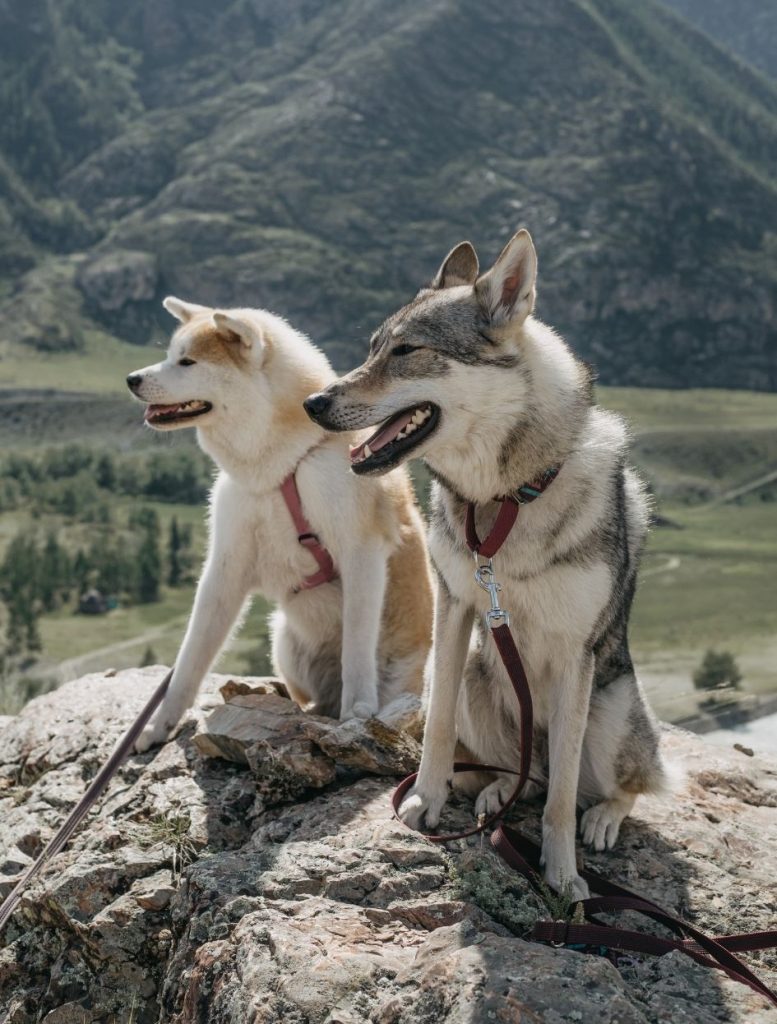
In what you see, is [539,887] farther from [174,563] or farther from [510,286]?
[174,563]

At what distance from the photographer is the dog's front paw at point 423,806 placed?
666 cm

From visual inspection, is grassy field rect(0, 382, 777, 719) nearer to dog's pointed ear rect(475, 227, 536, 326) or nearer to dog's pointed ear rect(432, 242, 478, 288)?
dog's pointed ear rect(432, 242, 478, 288)

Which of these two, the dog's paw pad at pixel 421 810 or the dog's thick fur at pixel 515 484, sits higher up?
the dog's thick fur at pixel 515 484

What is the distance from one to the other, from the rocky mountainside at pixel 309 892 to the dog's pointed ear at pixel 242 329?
2.78m

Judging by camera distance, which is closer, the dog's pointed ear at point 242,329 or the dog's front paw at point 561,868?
the dog's front paw at point 561,868

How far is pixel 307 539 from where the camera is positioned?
863 cm

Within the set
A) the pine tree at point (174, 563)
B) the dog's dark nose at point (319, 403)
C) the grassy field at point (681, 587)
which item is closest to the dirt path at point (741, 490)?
the grassy field at point (681, 587)

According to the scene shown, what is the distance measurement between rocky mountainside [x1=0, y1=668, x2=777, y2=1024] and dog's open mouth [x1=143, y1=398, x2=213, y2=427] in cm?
221

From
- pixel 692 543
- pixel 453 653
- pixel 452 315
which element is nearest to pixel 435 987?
pixel 453 653

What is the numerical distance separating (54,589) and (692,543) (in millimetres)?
92572

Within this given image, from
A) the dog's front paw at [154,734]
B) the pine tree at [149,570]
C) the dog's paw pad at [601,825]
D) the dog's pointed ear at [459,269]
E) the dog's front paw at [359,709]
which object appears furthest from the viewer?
the pine tree at [149,570]

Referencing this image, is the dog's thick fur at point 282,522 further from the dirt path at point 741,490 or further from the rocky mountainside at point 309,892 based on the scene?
the dirt path at point 741,490

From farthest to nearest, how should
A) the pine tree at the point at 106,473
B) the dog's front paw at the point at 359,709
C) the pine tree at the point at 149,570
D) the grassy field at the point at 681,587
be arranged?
the pine tree at the point at 106,473, the pine tree at the point at 149,570, the grassy field at the point at 681,587, the dog's front paw at the point at 359,709

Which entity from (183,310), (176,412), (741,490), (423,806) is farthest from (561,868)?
(741,490)
